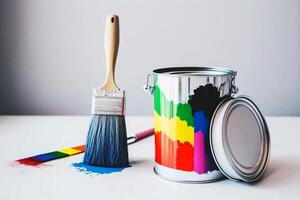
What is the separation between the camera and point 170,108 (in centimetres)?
78

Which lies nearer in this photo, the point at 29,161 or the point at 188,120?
the point at 188,120

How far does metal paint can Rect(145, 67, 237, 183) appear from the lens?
761 mm

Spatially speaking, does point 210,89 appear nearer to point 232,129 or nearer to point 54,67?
point 232,129

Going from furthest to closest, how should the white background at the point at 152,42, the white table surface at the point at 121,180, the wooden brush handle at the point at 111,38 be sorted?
the white background at the point at 152,42
the wooden brush handle at the point at 111,38
the white table surface at the point at 121,180

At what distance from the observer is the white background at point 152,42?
4.55ft

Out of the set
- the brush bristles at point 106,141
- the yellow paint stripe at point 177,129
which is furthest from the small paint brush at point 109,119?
the yellow paint stripe at point 177,129

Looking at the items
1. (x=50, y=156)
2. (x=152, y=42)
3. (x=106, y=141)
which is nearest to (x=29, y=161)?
(x=50, y=156)

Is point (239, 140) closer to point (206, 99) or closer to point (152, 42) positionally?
point (206, 99)

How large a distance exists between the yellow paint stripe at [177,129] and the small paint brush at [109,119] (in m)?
0.10

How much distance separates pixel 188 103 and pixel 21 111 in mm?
841

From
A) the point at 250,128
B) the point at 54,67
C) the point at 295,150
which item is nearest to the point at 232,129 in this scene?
the point at 250,128

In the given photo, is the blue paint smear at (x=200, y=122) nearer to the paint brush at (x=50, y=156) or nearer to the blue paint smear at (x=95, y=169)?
the blue paint smear at (x=95, y=169)

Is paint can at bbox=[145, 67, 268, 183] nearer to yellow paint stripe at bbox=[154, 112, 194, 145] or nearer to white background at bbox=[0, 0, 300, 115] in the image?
yellow paint stripe at bbox=[154, 112, 194, 145]

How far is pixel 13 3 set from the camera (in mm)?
1393
